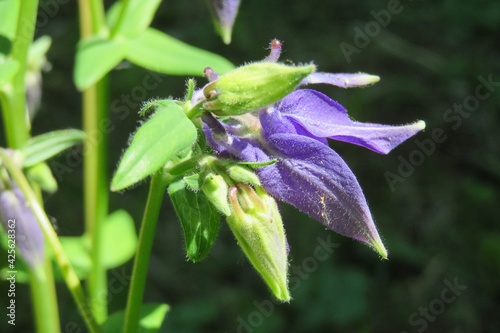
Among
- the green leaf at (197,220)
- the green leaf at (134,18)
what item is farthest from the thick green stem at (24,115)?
the green leaf at (197,220)

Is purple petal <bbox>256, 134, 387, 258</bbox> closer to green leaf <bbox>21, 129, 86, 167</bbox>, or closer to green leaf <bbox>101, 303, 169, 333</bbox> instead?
green leaf <bbox>101, 303, 169, 333</bbox>

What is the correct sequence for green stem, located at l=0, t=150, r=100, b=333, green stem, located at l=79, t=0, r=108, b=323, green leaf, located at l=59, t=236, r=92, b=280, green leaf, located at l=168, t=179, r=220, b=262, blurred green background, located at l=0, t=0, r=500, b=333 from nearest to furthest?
green leaf, located at l=168, t=179, r=220, b=262
green stem, located at l=0, t=150, r=100, b=333
green stem, located at l=79, t=0, r=108, b=323
green leaf, located at l=59, t=236, r=92, b=280
blurred green background, located at l=0, t=0, r=500, b=333

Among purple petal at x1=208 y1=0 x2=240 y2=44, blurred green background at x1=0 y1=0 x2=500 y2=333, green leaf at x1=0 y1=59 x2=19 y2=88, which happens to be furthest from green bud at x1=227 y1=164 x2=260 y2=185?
blurred green background at x1=0 y1=0 x2=500 y2=333

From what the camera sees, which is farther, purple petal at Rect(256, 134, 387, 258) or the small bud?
the small bud

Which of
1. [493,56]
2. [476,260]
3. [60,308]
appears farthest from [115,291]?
[493,56]

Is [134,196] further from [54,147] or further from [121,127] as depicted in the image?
[54,147]

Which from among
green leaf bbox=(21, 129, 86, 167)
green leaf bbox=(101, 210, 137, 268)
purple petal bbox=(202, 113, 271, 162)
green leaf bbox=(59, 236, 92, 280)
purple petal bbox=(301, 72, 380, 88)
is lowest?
green leaf bbox=(101, 210, 137, 268)
